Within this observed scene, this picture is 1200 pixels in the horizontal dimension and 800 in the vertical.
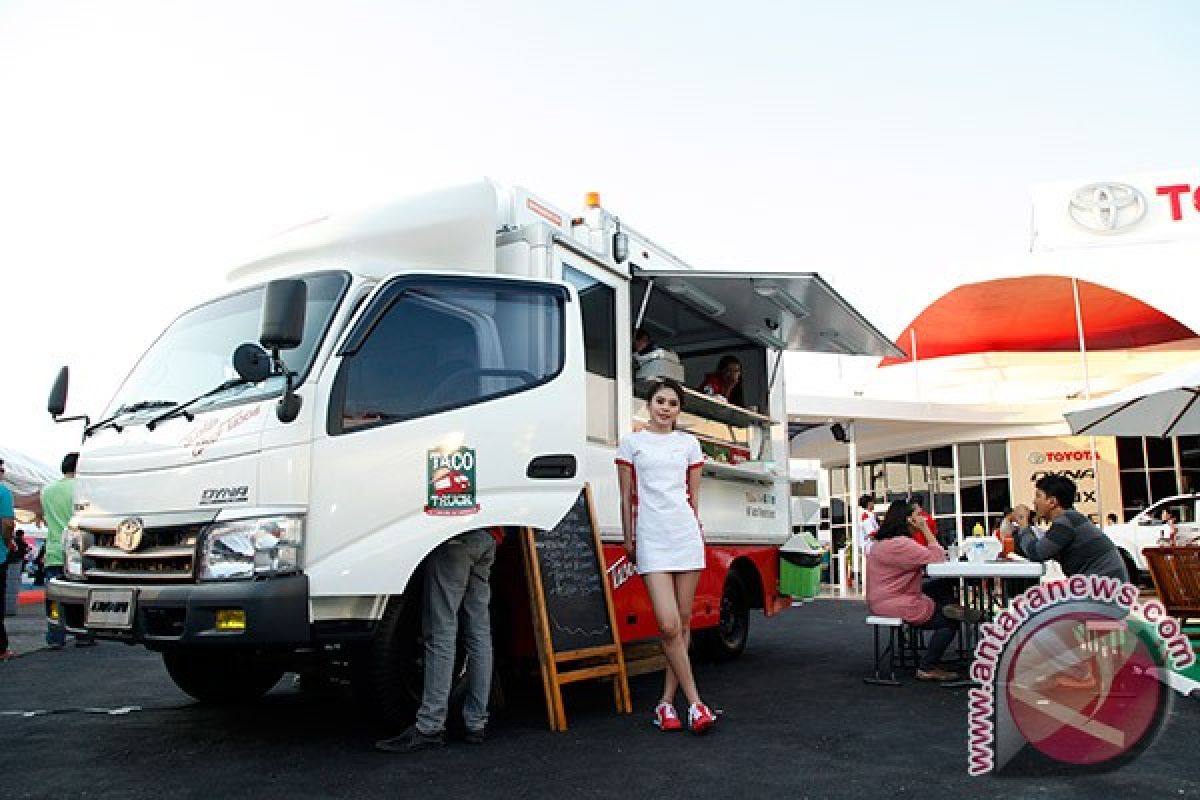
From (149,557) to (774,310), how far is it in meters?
4.57

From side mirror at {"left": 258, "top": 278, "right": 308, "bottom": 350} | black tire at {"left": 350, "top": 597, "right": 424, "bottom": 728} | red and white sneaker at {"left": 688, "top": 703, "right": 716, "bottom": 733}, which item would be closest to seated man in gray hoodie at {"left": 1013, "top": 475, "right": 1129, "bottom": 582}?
red and white sneaker at {"left": 688, "top": 703, "right": 716, "bottom": 733}

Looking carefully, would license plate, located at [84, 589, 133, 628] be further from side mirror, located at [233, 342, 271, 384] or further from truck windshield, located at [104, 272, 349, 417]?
side mirror, located at [233, 342, 271, 384]

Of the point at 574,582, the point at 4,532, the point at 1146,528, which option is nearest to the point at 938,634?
the point at 574,582

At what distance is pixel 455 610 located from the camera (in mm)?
4555

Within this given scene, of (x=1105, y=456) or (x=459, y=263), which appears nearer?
(x=459, y=263)

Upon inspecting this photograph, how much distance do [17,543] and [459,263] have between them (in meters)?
7.28

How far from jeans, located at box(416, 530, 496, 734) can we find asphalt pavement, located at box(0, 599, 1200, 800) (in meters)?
0.20

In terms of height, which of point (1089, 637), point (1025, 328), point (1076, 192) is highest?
point (1076, 192)

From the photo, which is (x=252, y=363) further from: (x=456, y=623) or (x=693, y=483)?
(x=693, y=483)

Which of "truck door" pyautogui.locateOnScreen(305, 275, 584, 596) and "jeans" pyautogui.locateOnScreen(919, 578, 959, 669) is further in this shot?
"jeans" pyautogui.locateOnScreen(919, 578, 959, 669)

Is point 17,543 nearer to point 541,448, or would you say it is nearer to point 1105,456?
point 541,448

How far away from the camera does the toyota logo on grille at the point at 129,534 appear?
4.30 m

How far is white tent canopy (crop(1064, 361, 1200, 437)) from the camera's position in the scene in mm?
7867

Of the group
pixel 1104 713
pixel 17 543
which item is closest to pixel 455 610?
pixel 1104 713
